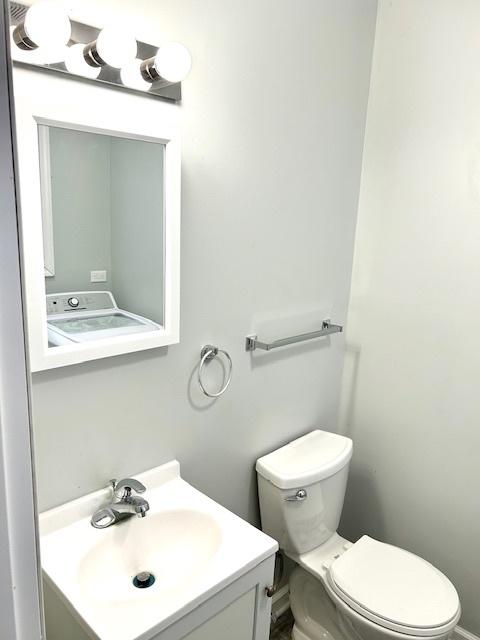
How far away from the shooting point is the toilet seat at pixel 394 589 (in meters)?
1.42

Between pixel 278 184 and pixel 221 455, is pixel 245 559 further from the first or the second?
pixel 278 184

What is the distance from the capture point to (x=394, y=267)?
187 centimetres

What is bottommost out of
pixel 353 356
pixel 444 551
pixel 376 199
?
pixel 444 551

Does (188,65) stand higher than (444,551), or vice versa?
(188,65)

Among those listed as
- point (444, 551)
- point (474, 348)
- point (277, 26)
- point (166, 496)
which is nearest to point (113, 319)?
point (166, 496)

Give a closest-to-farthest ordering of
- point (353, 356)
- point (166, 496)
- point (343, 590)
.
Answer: point (166, 496) → point (343, 590) → point (353, 356)

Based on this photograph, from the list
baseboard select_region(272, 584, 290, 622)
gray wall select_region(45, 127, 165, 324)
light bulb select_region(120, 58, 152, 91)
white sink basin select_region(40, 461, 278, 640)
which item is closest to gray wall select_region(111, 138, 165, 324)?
gray wall select_region(45, 127, 165, 324)

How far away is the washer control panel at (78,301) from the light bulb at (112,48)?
53cm

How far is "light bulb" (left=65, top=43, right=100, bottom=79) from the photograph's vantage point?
3.37 feet

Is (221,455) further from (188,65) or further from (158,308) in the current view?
(188,65)

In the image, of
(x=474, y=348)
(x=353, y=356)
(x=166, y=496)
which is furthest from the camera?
(x=353, y=356)

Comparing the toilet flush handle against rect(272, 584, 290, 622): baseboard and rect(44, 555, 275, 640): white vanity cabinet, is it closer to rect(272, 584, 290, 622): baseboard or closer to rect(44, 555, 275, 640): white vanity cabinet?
rect(44, 555, 275, 640): white vanity cabinet

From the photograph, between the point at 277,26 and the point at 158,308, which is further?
the point at 277,26

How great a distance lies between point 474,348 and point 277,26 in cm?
127
